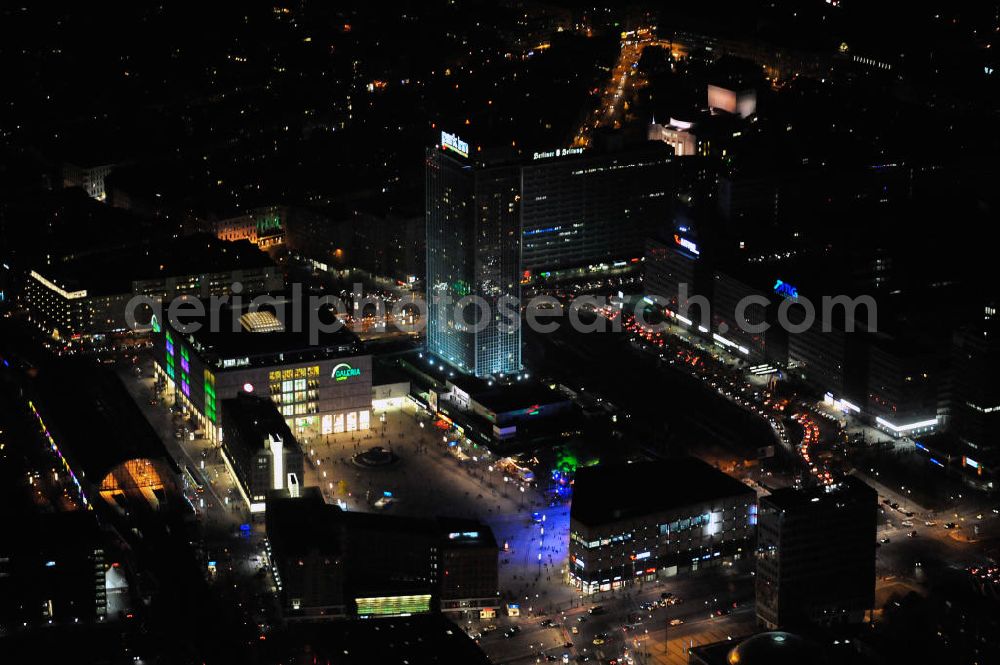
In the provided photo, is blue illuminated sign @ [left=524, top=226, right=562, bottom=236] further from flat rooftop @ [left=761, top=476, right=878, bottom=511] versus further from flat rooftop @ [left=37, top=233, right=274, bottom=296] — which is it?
flat rooftop @ [left=761, top=476, right=878, bottom=511]

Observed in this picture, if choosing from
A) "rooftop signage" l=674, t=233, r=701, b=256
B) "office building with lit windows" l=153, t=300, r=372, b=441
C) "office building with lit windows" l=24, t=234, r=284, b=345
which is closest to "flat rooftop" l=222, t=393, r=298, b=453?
"office building with lit windows" l=153, t=300, r=372, b=441

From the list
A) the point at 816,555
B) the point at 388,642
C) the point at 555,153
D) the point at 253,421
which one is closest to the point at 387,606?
the point at 388,642

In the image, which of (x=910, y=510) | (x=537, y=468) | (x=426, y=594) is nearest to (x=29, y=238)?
(x=537, y=468)

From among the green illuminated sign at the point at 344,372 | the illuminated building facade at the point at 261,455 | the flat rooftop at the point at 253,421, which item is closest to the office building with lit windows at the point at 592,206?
the green illuminated sign at the point at 344,372

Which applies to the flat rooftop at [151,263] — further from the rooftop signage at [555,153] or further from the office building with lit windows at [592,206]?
the rooftop signage at [555,153]

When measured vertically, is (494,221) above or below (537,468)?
above

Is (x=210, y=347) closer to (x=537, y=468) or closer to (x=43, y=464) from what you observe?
(x=43, y=464)

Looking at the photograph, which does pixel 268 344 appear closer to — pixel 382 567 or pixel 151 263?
pixel 151 263
